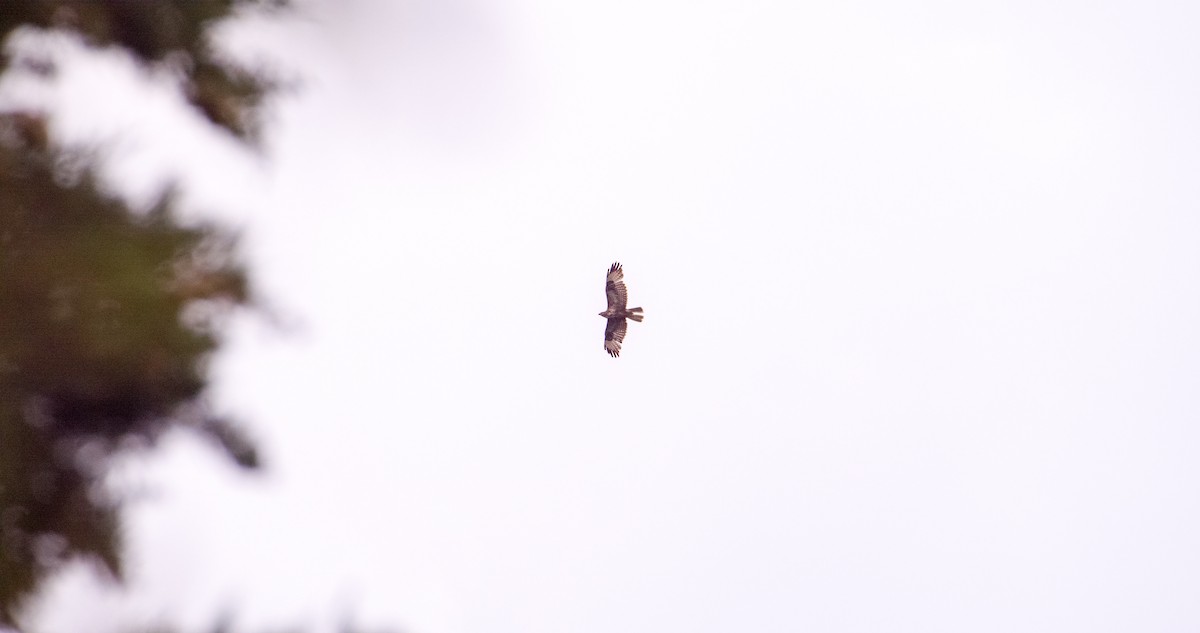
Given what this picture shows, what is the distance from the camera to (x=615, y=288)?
6.32 m

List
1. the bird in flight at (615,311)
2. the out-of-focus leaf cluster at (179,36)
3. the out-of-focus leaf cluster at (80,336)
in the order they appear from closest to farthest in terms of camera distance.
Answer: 1. the out-of-focus leaf cluster at (80,336)
2. the out-of-focus leaf cluster at (179,36)
3. the bird in flight at (615,311)

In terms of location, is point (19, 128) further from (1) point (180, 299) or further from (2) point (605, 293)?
(2) point (605, 293)

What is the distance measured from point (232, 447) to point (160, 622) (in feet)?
3.68

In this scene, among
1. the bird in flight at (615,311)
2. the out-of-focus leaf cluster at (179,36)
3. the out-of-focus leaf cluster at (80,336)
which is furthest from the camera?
the bird in flight at (615,311)

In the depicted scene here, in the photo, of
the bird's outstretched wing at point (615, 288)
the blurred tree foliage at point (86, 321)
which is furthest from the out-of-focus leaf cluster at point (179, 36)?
the bird's outstretched wing at point (615, 288)

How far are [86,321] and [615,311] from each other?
12.8 feet

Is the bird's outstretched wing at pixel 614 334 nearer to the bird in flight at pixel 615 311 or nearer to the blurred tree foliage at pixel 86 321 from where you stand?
the bird in flight at pixel 615 311

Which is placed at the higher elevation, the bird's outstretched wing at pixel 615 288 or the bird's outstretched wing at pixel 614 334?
the bird's outstretched wing at pixel 615 288

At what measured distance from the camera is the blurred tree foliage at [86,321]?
3328 mm

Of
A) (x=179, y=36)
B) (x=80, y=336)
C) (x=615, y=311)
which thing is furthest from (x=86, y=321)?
(x=615, y=311)

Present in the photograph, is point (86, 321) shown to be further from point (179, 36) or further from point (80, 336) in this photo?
point (179, 36)

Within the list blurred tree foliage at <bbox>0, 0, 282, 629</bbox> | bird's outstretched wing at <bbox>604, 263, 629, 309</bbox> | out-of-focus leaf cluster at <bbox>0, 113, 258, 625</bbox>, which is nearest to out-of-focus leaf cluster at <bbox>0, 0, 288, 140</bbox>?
blurred tree foliage at <bbox>0, 0, 282, 629</bbox>

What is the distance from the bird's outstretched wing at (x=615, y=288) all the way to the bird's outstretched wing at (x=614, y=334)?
0.46 ft

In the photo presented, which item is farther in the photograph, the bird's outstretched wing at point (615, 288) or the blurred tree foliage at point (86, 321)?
the bird's outstretched wing at point (615, 288)
